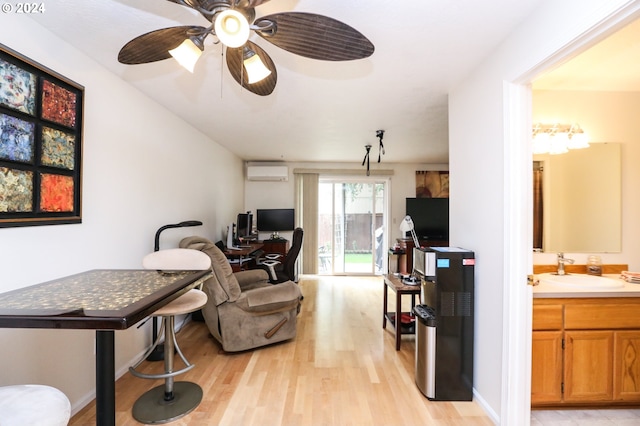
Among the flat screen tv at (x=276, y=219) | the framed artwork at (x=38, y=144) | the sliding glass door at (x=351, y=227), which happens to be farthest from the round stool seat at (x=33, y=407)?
the sliding glass door at (x=351, y=227)

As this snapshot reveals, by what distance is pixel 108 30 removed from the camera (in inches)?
65.0

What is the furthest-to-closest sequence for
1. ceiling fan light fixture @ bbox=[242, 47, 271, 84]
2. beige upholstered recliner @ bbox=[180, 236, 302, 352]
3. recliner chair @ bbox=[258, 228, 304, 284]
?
recliner chair @ bbox=[258, 228, 304, 284]
beige upholstered recliner @ bbox=[180, 236, 302, 352]
ceiling fan light fixture @ bbox=[242, 47, 271, 84]

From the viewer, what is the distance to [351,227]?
19.6 feet

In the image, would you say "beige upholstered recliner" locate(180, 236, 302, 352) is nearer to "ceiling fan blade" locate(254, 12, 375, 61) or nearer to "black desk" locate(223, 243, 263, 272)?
"black desk" locate(223, 243, 263, 272)

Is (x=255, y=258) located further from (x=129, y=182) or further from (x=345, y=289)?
(x=129, y=182)

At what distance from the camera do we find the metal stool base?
1826 mm

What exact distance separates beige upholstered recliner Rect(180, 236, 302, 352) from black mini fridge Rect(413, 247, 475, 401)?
132 centimetres

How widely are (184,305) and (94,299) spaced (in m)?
0.66

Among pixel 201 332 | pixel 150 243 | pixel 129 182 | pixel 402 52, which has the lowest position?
pixel 201 332

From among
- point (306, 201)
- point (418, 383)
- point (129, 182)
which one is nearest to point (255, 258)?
point (306, 201)

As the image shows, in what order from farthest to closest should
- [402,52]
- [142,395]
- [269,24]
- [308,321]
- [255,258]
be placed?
[255,258] < [308,321] < [142,395] < [402,52] < [269,24]

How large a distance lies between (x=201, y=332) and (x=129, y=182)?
181cm

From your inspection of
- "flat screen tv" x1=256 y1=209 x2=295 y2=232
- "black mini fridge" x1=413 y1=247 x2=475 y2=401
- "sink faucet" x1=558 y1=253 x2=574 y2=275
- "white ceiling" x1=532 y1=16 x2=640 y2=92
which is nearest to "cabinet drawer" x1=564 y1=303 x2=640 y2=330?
"sink faucet" x1=558 y1=253 x2=574 y2=275

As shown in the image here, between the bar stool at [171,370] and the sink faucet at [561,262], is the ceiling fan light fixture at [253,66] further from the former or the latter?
the sink faucet at [561,262]
